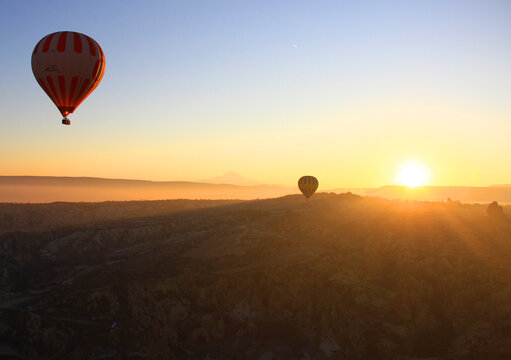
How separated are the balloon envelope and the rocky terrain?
18.7m

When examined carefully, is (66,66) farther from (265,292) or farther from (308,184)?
(308,184)

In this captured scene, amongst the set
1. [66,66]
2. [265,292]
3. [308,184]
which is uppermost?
[66,66]

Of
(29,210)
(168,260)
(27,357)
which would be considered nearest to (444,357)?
(168,260)

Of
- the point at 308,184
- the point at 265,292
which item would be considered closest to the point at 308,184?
the point at 308,184

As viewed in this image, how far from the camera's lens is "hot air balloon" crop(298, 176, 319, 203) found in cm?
6225

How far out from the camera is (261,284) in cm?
3005

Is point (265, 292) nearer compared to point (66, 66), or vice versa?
point (265, 292)

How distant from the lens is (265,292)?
1163 inches

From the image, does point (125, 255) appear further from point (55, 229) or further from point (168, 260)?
point (55, 229)

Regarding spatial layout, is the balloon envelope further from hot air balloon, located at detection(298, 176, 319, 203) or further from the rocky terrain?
the rocky terrain

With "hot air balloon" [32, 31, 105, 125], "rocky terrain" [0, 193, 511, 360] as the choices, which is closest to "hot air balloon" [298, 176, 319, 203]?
"rocky terrain" [0, 193, 511, 360]

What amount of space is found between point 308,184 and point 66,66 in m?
39.4

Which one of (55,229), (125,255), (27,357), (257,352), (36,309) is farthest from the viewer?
(55,229)

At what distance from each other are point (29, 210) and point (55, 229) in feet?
53.7
